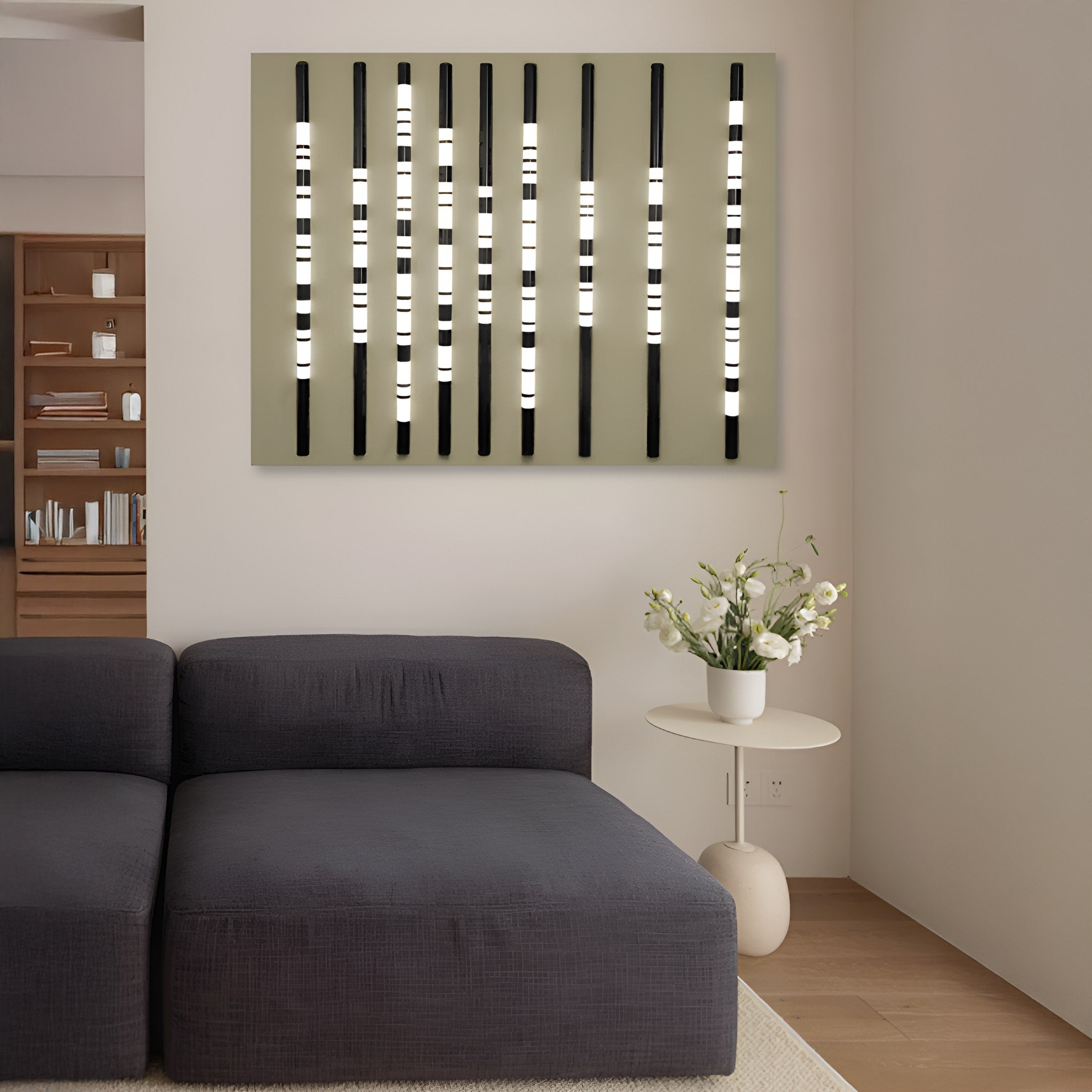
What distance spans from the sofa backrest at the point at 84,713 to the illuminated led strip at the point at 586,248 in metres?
1.28

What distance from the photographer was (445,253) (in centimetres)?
275

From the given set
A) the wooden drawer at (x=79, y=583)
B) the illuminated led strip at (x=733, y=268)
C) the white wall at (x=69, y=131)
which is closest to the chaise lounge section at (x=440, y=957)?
the illuminated led strip at (x=733, y=268)

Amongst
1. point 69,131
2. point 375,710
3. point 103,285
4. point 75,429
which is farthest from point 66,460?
point 375,710

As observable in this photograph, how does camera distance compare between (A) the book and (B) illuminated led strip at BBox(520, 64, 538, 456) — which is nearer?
(B) illuminated led strip at BBox(520, 64, 538, 456)

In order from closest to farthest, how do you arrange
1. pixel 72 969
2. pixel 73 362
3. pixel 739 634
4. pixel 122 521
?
pixel 72 969
pixel 739 634
pixel 73 362
pixel 122 521

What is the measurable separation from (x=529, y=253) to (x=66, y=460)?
349 cm

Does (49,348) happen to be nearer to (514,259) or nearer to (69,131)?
(69,131)

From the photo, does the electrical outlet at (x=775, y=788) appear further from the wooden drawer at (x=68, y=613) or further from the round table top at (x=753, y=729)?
the wooden drawer at (x=68, y=613)

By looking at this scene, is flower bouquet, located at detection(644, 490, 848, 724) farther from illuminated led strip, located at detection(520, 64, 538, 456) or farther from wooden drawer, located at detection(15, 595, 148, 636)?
wooden drawer, located at detection(15, 595, 148, 636)

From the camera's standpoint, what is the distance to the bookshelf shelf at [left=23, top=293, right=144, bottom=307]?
17.1 feet

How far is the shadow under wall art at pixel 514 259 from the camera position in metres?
2.73

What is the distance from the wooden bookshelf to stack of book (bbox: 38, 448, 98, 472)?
3 cm

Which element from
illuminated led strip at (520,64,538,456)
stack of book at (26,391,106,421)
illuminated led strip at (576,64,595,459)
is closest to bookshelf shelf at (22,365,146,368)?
stack of book at (26,391,106,421)

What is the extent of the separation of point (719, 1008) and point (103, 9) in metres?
2.91
